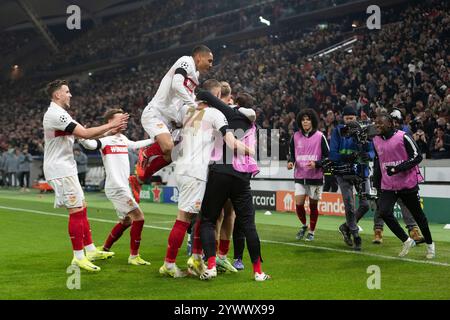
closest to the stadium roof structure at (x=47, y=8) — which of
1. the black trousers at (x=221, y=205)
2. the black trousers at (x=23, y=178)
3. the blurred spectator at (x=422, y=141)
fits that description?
the black trousers at (x=23, y=178)

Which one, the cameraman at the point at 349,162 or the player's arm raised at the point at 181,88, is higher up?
the player's arm raised at the point at 181,88

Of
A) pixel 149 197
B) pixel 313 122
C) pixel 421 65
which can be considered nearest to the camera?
pixel 313 122

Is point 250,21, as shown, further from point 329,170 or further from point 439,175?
point 329,170

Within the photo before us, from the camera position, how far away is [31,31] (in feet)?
190

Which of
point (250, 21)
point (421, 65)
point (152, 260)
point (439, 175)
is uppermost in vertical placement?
point (250, 21)

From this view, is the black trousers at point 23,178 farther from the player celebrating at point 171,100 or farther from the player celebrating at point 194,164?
the player celebrating at point 194,164

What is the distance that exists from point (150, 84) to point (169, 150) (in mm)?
32074

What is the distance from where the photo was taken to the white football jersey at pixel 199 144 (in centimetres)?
724

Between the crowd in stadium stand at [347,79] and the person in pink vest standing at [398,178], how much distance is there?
15.7 ft

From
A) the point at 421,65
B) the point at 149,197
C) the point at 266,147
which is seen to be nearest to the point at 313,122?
the point at 266,147

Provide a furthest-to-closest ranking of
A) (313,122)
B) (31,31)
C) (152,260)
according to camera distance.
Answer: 1. (31,31)
2. (313,122)
3. (152,260)

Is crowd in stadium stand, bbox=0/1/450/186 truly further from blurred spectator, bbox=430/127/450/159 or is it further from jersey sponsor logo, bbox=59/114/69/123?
jersey sponsor logo, bbox=59/114/69/123

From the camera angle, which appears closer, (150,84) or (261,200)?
(261,200)

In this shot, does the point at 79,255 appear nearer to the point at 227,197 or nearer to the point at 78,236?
the point at 78,236
